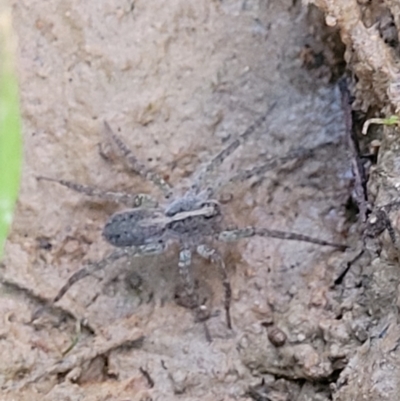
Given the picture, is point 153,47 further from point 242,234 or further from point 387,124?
point 387,124

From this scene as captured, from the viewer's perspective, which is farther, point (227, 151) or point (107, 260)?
point (227, 151)

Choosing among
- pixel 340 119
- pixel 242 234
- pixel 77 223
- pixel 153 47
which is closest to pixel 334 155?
pixel 340 119

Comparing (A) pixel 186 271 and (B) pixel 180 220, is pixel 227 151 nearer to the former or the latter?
(B) pixel 180 220

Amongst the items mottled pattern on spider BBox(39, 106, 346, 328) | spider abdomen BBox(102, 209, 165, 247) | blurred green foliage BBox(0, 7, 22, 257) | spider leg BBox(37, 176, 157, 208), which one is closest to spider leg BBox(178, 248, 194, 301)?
mottled pattern on spider BBox(39, 106, 346, 328)

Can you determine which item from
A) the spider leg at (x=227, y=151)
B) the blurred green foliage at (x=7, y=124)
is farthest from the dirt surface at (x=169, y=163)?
the blurred green foliage at (x=7, y=124)

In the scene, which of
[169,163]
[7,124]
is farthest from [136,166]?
[7,124]

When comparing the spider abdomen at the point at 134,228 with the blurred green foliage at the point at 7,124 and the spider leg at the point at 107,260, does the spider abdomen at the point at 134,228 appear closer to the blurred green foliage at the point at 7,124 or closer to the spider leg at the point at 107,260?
the spider leg at the point at 107,260

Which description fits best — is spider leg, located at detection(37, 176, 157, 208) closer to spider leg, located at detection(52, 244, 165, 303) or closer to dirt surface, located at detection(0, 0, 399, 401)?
dirt surface, located at detection(0, 0, 399, 401)
